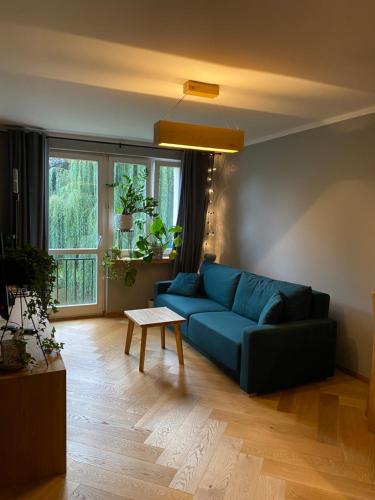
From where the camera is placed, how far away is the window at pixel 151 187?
5.06 metres

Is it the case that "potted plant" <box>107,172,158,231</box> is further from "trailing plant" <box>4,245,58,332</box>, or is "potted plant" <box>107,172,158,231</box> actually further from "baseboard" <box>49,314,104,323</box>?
"trailing plant" <box>4,245,58,332</box>

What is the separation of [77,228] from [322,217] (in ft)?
9.83

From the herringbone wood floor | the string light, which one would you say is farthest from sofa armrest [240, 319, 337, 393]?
the string light

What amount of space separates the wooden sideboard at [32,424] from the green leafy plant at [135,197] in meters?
3.02

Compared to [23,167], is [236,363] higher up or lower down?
lower down

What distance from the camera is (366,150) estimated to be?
10.9ft

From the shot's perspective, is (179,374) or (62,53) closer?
(62,53)

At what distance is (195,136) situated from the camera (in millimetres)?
2867

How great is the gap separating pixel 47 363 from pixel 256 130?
323cm

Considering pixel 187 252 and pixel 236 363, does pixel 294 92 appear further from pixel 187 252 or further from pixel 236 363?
pixel 187 252

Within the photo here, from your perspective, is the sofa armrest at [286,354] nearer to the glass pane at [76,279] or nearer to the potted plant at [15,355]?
the potted plant at [15,355]

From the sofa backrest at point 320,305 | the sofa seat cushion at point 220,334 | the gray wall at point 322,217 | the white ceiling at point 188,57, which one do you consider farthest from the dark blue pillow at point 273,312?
the white ceiling at point 188,57

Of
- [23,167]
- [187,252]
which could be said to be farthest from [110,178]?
[187,252]

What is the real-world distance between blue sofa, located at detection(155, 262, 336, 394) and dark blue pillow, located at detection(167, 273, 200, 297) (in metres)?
0.54
